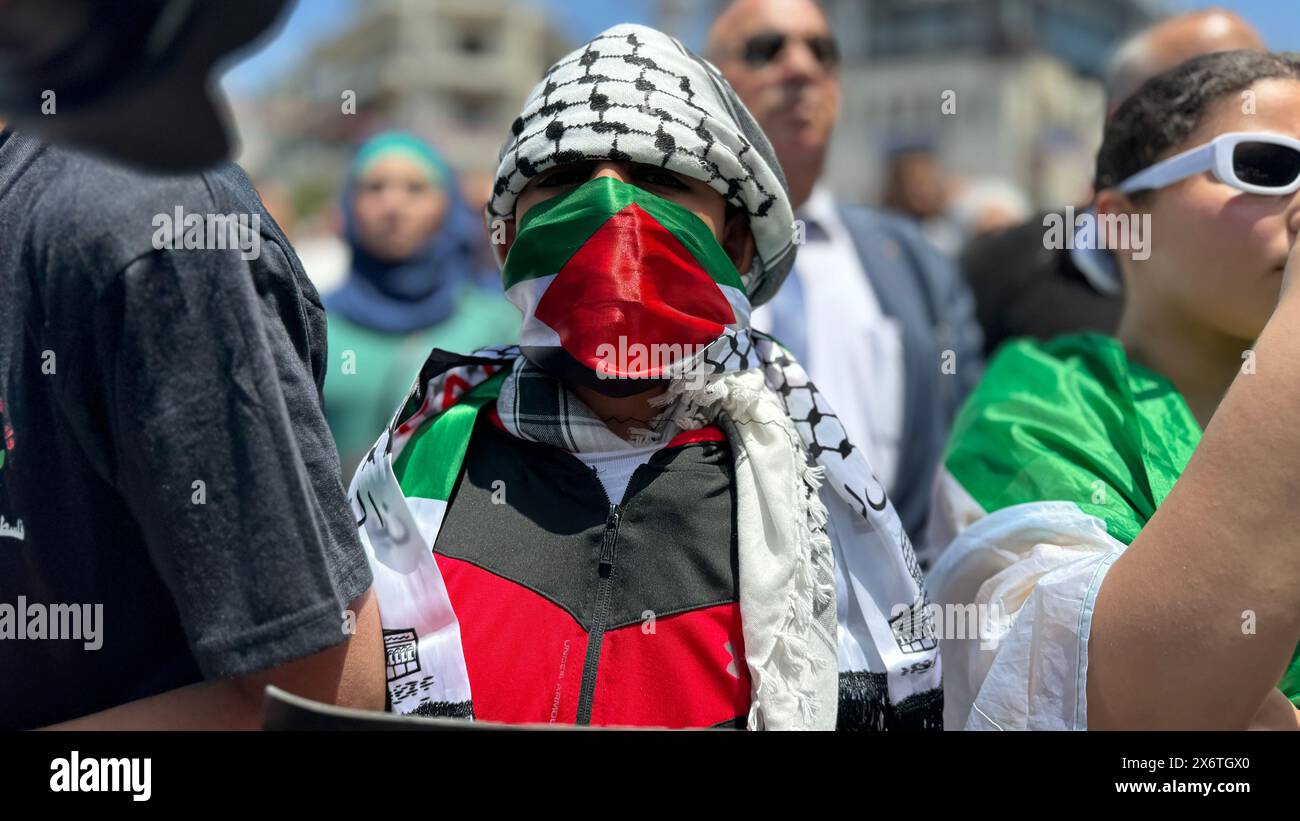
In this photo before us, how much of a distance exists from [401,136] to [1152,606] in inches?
169

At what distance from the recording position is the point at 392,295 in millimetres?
4684

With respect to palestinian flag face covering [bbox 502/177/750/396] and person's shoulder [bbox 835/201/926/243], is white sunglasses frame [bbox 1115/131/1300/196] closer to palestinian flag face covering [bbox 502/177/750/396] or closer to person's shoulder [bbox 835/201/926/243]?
palestinian flag face covering [bbox 502/177/750/396]

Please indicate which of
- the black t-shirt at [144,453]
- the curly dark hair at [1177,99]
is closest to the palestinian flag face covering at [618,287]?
A: the black t-shirt at [144,453]

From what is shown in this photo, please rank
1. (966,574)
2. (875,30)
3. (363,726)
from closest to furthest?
(363,726)
(966,574)
(875,30)

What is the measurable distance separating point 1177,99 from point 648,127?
110 cm

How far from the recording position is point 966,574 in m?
2.12

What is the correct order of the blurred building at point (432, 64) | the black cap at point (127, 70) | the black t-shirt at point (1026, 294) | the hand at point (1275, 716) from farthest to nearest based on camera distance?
the blurred building at point (432, 64)
the black t-shirt at point (1026, 294)
the hand at point (1275, 716)
the black cap at point (127, 70)

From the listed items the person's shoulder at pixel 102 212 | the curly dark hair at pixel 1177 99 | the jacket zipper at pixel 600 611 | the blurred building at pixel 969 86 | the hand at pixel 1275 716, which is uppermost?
the blurred building at pixel 969 86

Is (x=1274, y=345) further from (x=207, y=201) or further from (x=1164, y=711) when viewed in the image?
(x=207, y=201)

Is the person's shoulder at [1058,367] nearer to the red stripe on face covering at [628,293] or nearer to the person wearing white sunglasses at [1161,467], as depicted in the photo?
the person wearing white sunglasses at [1161,467]

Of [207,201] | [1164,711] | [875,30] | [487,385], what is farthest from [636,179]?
[875,30]

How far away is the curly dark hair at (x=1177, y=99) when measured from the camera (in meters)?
2.08

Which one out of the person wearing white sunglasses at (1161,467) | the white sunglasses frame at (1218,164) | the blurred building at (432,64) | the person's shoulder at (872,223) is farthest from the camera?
the blurred building at (432,64)

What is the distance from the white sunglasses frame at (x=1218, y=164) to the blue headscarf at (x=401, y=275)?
124 inches
